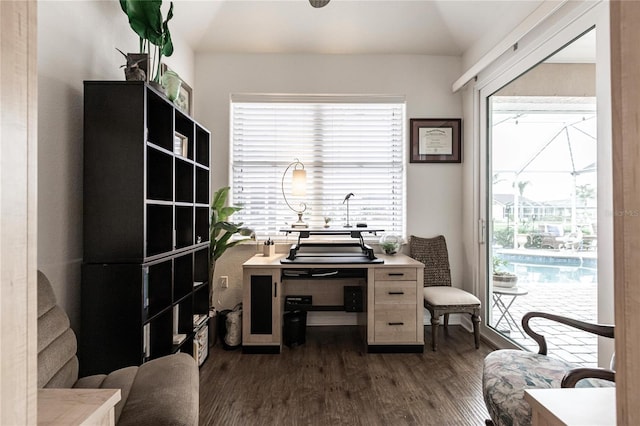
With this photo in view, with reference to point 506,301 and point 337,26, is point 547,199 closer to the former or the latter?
point 506,301

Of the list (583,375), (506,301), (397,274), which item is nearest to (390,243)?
(397,274)

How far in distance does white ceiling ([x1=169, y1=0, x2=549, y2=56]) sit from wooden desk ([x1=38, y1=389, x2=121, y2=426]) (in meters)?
3.09

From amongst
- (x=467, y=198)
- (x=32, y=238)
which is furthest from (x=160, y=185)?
(x=467, y=198)

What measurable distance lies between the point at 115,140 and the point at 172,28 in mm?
1764

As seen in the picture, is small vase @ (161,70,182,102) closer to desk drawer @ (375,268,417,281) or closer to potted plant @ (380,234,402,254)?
desk drawer @ (375,268,417,281)

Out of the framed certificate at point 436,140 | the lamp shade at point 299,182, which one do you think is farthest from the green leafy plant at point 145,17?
the framed certificate at point 436,140

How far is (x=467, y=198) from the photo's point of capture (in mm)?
3521

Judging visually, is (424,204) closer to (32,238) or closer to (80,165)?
(80,165)

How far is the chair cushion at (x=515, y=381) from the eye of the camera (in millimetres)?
1415

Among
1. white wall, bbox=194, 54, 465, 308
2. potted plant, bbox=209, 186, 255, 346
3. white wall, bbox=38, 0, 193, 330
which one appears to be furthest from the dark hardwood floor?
white wall, bbox=38, 0, 193, 330

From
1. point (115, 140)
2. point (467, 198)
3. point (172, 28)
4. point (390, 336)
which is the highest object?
point (172, 28)

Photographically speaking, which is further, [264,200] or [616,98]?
[264,200]

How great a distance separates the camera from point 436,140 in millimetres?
3627

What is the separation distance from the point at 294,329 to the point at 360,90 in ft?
8.28
